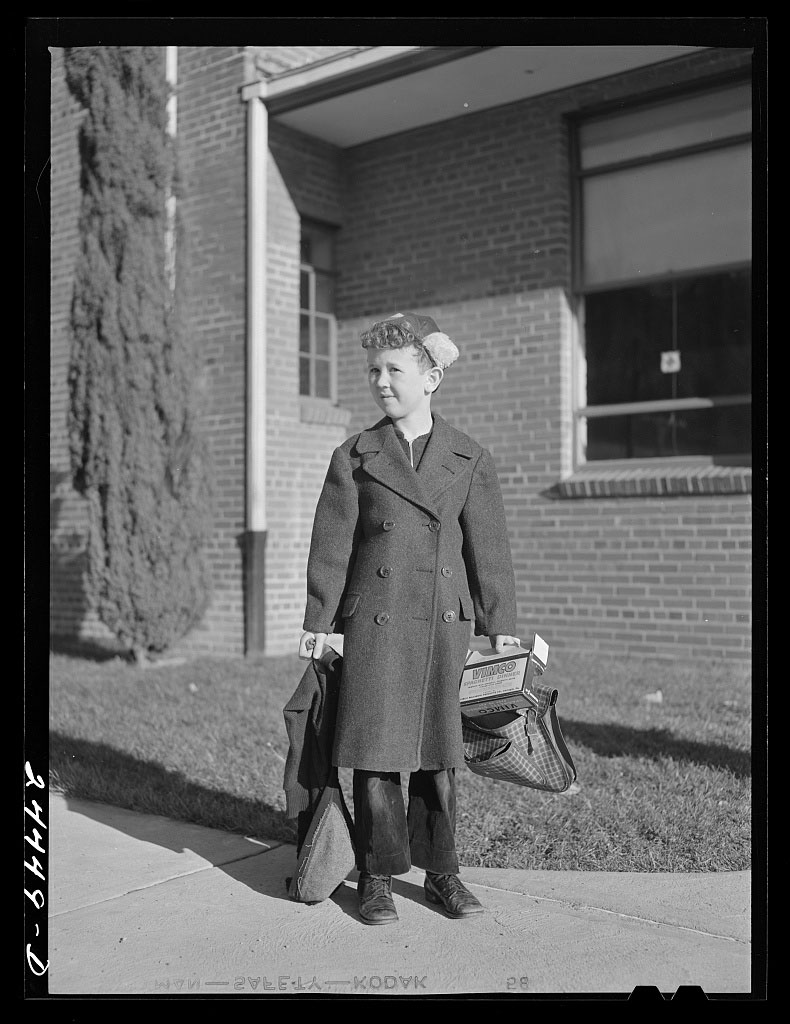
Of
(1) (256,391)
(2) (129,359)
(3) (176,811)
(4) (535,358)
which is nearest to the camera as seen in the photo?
(3) (176,811)

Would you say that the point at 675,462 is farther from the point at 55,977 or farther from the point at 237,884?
the point at 55,977

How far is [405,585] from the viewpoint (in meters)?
3.42

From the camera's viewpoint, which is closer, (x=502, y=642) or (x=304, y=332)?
(x=502, y=642)

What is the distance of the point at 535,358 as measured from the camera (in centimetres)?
855

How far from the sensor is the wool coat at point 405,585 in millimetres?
3375

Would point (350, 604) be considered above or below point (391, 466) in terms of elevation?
below

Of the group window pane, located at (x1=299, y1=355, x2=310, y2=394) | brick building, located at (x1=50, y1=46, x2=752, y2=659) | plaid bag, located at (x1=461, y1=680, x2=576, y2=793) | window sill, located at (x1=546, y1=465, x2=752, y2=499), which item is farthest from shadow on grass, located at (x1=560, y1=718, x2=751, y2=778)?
window pane, located at (x1=299, y1=355, x2=310, y2=394)

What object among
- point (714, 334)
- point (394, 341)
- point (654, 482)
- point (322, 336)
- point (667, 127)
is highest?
point (667, 127)

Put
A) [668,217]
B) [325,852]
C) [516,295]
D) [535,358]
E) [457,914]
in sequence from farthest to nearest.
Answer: [516,295], [535,358], [668,217], [325,852], [457,914]

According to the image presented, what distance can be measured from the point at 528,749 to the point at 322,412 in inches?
245

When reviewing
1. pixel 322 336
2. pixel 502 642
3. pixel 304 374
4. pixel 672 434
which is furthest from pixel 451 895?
pixel 322 336

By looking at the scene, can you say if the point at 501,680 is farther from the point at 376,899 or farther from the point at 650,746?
the point at 650,746
